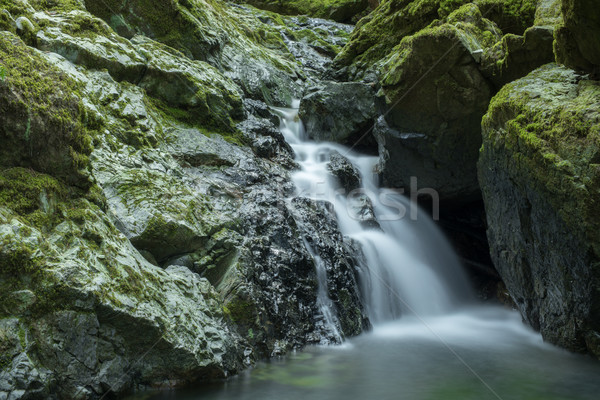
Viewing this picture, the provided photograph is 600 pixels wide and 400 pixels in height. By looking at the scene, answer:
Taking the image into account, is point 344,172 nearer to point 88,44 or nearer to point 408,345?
point 408,345

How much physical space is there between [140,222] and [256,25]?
18.5 metres

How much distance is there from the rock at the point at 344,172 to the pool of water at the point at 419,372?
15.6 feet

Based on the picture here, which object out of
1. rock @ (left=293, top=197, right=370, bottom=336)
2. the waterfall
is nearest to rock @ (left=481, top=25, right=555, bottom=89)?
the waterfall

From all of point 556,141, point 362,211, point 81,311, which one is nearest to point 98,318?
point 81,311

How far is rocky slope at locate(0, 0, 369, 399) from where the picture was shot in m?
3.79

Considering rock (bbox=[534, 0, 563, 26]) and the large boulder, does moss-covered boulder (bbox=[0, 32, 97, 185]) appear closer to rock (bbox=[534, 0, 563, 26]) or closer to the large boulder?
the large boulder

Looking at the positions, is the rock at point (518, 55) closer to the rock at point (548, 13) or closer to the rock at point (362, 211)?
the rock at point (548, 13)

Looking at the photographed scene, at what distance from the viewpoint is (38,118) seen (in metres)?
4.23

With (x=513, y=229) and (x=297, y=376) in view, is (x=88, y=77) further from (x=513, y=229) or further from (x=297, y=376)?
(x=513, y=229)

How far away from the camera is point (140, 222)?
589 cm

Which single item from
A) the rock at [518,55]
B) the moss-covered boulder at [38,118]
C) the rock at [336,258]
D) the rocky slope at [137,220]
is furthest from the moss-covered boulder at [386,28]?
the moss-covered boulder at [38,118]

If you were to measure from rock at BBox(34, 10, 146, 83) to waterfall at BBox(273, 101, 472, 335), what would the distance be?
4409mm

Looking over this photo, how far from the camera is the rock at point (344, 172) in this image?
11352mm

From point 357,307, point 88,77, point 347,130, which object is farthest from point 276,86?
point 357,307
